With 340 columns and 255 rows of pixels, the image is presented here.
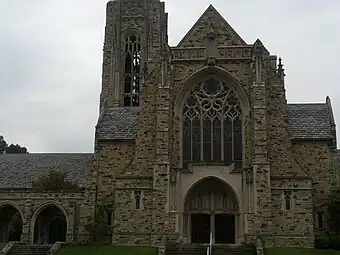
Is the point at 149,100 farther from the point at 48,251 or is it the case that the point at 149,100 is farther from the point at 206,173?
the point at 48,251

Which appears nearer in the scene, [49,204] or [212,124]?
[212,124]

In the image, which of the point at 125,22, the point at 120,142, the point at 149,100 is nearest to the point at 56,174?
the point at 120,142

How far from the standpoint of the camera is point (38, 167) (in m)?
60.5

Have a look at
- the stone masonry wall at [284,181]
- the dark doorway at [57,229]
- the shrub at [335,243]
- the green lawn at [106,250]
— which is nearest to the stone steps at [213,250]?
the green lawn at [106,250]

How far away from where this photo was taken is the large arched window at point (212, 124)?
4356 centimetres

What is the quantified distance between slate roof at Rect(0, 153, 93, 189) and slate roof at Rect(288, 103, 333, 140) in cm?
2015

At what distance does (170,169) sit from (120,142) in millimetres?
6045

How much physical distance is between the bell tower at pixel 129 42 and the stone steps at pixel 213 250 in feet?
110

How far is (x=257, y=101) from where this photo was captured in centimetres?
4256

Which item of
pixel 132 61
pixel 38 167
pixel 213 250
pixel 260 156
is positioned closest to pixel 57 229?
pixel 38 167

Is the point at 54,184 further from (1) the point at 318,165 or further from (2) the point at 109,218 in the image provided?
(1) the point at 318,165

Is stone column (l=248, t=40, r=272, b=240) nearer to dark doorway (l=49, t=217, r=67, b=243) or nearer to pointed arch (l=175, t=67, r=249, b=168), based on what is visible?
pointed arch (l=175, t=67, r=249, b=168)

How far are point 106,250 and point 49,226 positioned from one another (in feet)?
54.8

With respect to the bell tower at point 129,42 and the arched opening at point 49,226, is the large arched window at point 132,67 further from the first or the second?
the arched opening at point 49,226
